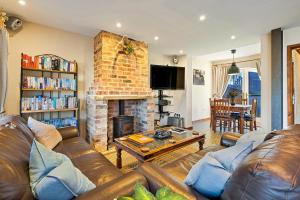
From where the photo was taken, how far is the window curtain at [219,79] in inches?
248

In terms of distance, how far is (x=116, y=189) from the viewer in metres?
0.90

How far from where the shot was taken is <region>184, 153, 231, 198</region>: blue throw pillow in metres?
0.91

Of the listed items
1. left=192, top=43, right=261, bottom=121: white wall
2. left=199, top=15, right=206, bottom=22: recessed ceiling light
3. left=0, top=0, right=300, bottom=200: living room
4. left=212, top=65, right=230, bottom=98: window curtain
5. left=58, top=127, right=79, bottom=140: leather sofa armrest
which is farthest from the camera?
left=212, top=65, right=230, bottom=98: window curtain

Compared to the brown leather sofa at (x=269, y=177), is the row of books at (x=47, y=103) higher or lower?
higher

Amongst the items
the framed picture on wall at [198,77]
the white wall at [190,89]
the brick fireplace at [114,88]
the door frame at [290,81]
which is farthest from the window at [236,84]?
the brick fireplace at [114,88]

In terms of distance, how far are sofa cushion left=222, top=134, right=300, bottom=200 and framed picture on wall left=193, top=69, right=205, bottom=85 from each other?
5396mm

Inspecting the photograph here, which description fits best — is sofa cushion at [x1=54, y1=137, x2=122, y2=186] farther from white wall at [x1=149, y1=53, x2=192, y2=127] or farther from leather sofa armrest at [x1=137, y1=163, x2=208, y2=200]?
white wall at [x1=149, y1=53, x2=192, y2=127]

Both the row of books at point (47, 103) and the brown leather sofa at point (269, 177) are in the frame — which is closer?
the brown leather sofa at point (269, 177)

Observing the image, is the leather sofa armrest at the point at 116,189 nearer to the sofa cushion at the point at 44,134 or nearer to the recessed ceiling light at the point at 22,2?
the sofa cushion at the point at 44,134

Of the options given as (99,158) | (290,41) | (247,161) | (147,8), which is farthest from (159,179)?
(290,41)

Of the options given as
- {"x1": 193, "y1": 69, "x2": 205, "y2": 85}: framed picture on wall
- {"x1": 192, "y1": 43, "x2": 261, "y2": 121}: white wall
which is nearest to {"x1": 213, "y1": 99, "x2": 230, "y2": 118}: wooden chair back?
{"x1": 192, "y1": 43, "x2": 261, "y2": 121}: white wall

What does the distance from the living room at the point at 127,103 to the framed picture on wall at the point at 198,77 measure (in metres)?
1.58

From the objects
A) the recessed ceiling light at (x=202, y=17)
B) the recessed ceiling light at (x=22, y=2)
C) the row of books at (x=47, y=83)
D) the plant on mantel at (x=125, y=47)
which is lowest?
the row of books at (x=47, y=83)

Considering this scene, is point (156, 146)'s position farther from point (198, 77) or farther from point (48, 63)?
point (198, 77)
